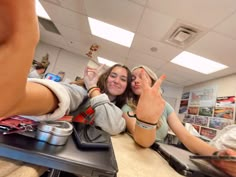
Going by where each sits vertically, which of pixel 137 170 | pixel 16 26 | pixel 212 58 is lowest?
pixel 137 170

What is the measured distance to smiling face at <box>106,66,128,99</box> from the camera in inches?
38.3

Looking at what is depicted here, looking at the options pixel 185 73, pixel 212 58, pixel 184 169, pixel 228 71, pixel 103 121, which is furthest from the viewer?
pixel 185 73

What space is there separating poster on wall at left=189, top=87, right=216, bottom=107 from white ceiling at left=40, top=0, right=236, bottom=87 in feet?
1.41

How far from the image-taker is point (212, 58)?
256 cm

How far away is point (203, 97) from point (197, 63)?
1331 mm

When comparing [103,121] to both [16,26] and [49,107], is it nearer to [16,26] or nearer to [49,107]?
[49,107]

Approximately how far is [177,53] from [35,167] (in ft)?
9.60

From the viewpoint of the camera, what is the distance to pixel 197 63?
2.99 m

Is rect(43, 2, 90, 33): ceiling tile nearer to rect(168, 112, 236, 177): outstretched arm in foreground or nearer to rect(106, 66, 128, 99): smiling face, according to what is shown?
rect(106, 66, 128, 99): smiling face

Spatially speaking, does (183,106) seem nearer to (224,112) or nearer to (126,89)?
(224,112)

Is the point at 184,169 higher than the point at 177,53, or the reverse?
the point at 177,53

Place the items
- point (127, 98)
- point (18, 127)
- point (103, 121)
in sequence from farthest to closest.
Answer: point (127, 98)
point (103, 121)
point (18, 127)

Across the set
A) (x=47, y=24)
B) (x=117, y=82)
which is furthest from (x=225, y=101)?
(x=47, y=24)

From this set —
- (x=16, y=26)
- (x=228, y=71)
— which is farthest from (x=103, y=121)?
(x=228, y=71)
